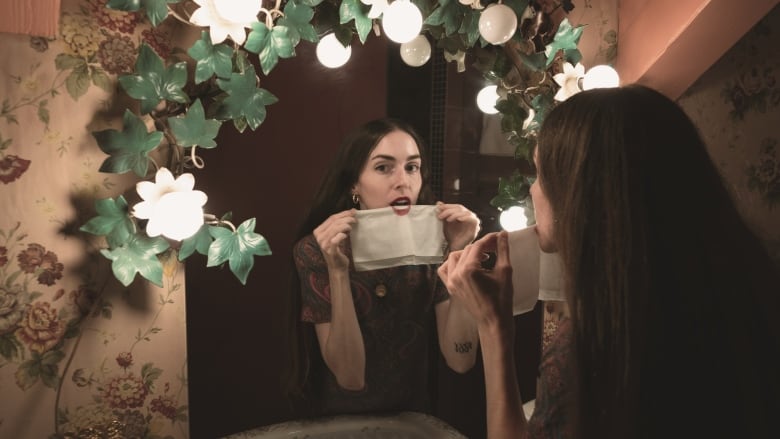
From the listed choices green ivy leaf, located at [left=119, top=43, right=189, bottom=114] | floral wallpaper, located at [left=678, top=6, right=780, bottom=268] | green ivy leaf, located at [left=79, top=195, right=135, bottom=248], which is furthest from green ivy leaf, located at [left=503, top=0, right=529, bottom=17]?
green ivy leaf, located at [left=79, top=195, right=135, bottom=248]

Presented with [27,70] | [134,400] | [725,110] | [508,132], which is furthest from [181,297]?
[725,110]

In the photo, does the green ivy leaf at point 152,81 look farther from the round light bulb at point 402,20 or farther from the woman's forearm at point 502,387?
the woman's forearm at point 502,387

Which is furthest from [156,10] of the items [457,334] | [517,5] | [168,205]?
[457,334]

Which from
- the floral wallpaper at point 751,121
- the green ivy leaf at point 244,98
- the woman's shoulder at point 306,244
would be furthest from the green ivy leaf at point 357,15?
the floral wallpaper at point 751,121

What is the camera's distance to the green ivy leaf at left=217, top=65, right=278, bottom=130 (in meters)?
1.21

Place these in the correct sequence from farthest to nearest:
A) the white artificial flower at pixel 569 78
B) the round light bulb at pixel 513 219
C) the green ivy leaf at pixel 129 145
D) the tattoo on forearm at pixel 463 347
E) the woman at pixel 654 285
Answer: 1. the round light bulb at pixel 513 219
2. the white artificial flower at pixel 569 78
3. the tattoo on forearm at pixel 463 347
4. the green ivy leaf at pixel 129 145
5. the woman at pixel 654 285

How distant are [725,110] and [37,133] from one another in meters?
1.73

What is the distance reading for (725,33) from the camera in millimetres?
1463

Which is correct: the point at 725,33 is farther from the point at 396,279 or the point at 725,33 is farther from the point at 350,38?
the point at 396,279

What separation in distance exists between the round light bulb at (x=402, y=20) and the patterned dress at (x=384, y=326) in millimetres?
559

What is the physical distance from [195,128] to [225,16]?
0.24m

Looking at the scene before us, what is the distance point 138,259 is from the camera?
1.17 meters

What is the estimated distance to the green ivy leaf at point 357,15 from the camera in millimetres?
1340

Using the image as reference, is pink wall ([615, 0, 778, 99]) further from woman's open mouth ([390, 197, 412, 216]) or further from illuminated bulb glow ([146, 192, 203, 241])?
illuminated bulb glow ([146, 192, 203, 241])
